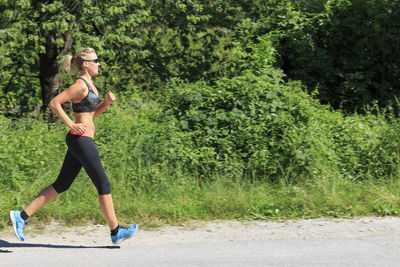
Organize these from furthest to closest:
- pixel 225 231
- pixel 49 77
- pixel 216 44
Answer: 1. pixel 216 44
2. pixel 49 77
3. pixel 225 231

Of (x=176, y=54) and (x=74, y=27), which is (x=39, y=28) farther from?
(x=176, y=54)

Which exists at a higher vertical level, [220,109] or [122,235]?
[220,109]

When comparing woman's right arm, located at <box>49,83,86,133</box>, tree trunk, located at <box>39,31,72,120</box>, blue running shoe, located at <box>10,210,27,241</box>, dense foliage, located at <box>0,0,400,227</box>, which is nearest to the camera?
woman's right arm, located at <box>49,83,86,133</box>

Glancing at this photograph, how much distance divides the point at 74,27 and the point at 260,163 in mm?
4411

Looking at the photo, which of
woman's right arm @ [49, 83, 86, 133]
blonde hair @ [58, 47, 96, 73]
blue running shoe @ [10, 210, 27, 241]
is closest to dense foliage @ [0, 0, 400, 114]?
blonde hair @ [58, 47, 96, 73]

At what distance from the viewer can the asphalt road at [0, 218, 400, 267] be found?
13.8 feet

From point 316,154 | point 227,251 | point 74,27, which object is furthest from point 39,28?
point 227,251

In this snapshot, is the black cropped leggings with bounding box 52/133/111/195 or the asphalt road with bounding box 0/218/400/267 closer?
the asphalt road with bounding box 0/218/400/267

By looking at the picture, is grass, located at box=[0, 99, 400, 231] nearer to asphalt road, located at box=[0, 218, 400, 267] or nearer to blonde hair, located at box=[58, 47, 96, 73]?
asphalt road, located at box=[0, 218, 400, 267]

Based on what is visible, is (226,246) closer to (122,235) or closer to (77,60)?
(122,235)

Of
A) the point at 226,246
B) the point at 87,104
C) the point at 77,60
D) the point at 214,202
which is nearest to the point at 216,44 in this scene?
the point at 214,202

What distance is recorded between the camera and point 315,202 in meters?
5.59

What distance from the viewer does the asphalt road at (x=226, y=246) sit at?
13.8 feet

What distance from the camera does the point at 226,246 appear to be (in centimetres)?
456
